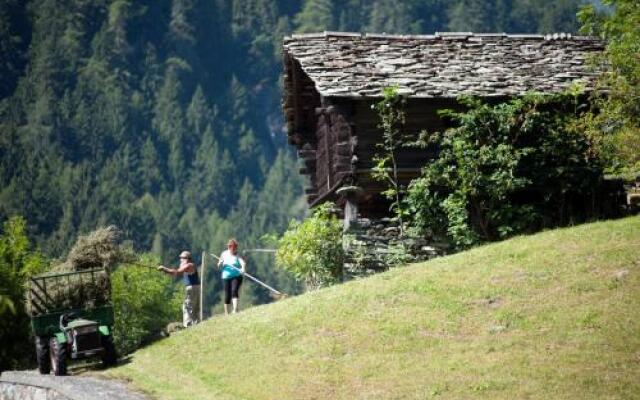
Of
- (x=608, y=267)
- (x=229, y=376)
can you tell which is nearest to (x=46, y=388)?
(x=229, y=376)

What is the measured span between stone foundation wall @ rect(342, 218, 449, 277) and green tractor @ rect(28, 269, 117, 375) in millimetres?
7495

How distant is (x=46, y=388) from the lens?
68.5 feet

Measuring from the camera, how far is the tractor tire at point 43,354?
76.3ft

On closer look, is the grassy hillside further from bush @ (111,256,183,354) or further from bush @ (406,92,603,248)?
bush @ (111,256,183,354)

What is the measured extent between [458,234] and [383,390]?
12.1 metres

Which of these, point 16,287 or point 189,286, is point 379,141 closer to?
point 189,286

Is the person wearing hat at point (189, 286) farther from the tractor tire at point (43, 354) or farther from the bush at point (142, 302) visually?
the bush at point (142, 302)

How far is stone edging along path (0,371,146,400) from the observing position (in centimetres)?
1936

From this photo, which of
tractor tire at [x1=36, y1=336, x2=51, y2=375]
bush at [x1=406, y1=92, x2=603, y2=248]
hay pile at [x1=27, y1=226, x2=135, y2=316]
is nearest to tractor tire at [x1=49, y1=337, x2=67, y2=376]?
tractor tire at [x1=36, y1=336, x2=51, y2=375]

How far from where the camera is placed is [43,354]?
2327 cm

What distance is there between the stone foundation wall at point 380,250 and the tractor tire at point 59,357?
896cm

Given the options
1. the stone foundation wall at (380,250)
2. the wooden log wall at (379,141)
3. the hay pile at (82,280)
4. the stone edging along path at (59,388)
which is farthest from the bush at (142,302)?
the stone edging along path at (59,388)

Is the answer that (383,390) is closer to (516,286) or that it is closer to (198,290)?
(516,286)

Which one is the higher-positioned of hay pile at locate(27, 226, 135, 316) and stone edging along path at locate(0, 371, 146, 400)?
hay pile at locate(27, 226, 135, 316)
